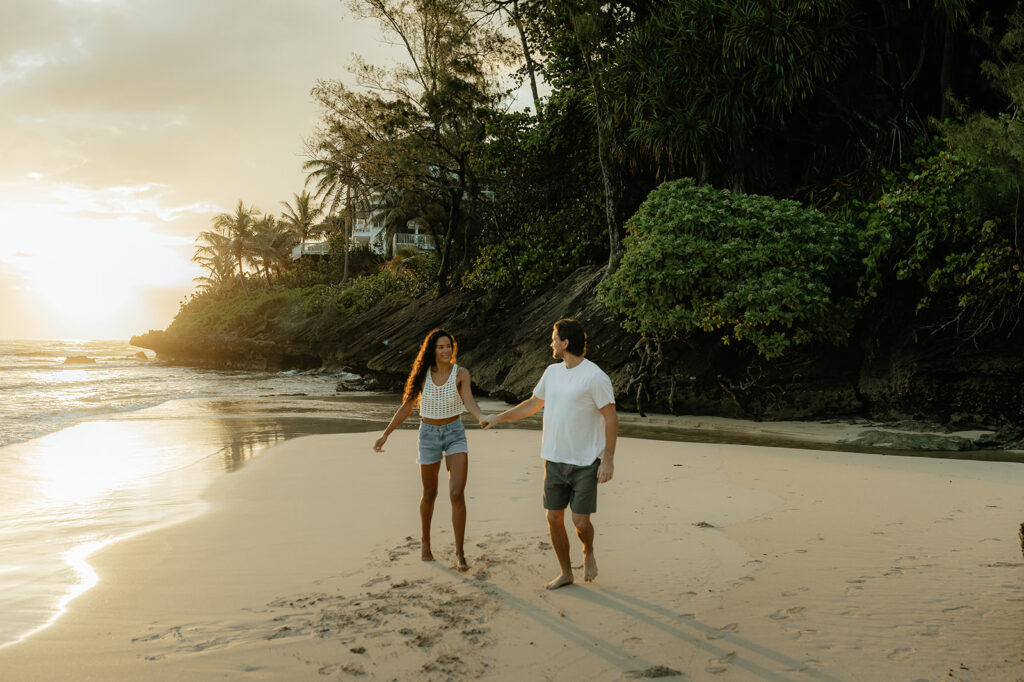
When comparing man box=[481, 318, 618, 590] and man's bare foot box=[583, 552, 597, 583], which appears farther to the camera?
man's bare foot box=[583, 552, 597, 583]

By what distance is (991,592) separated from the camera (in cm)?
408

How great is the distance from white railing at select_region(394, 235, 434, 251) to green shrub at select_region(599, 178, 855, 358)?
35277 millimetres

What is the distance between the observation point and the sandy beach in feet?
11.0

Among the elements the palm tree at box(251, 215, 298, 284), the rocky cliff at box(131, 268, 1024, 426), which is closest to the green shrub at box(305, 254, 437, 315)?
the rocky cliff at box(131, 268, 1024, 426)

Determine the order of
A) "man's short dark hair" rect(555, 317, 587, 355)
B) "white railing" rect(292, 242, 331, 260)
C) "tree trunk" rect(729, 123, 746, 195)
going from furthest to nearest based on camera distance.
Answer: "white railing" rect(292, 242, 331, 260)
"tree trunk" rect(729, 123, 746, 195)
"man's short dark hair" rect(555, 317, 587, 355)

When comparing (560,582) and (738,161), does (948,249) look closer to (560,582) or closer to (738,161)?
(738,161)

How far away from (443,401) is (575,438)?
1.14m

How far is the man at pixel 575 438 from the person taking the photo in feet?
13.8

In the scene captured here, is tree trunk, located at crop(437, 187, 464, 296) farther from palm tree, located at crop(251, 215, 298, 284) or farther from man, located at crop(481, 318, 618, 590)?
palm tree, located at crop(251, 215, 298, 284)

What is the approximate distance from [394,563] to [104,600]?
70.8 inches

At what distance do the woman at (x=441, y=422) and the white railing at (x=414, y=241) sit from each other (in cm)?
Result: 4302

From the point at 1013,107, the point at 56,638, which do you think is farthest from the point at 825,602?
the point at 1013,107

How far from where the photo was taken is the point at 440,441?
4984mm

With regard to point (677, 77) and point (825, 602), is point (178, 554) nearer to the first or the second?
point (825, 602)
